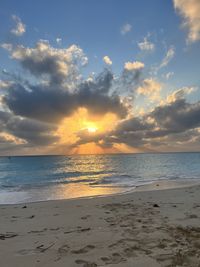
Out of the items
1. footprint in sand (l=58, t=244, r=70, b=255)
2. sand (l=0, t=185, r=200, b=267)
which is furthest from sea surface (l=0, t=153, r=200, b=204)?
footprint in sand (l=58, t=244, r=70, b=255)

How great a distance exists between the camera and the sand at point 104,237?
433 centimetres

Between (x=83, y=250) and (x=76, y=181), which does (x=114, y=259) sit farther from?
(x=76, y=181)

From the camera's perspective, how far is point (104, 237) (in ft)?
18.2

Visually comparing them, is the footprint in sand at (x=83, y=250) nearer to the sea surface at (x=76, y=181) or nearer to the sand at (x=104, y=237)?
the sand at (x=104, y=237)

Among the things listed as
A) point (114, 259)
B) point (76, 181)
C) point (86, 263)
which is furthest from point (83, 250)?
point (76, 181)

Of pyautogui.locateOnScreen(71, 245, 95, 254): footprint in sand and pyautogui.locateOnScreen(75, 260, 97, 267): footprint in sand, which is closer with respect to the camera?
pyautogui.locateOnScreen(75, 260, 97, 267): footprint in sand

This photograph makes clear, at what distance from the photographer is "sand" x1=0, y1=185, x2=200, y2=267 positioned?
171 inches

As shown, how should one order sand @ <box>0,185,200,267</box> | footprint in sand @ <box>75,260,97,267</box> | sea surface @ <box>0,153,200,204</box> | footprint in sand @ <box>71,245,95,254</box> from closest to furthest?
footprint in sand @ <box>75,260,97,267</box>
sand @ <box>0,185,200,267</box>
footprint in sand @ <box>71,245,95,254</box>
sea surface @ <box>0,153,200,204</box>

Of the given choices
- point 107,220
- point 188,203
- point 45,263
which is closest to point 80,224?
point 107,220

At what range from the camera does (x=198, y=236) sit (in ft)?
17.8

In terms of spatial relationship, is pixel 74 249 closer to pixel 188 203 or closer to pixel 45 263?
pixel 45 263

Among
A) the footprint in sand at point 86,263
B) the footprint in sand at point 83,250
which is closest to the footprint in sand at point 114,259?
the footprint in sand at point 86,263

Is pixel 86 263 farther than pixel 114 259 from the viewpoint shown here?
No

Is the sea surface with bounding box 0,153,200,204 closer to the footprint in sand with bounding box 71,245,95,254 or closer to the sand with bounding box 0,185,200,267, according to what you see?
the sand with bounding box 0,185,200,267
